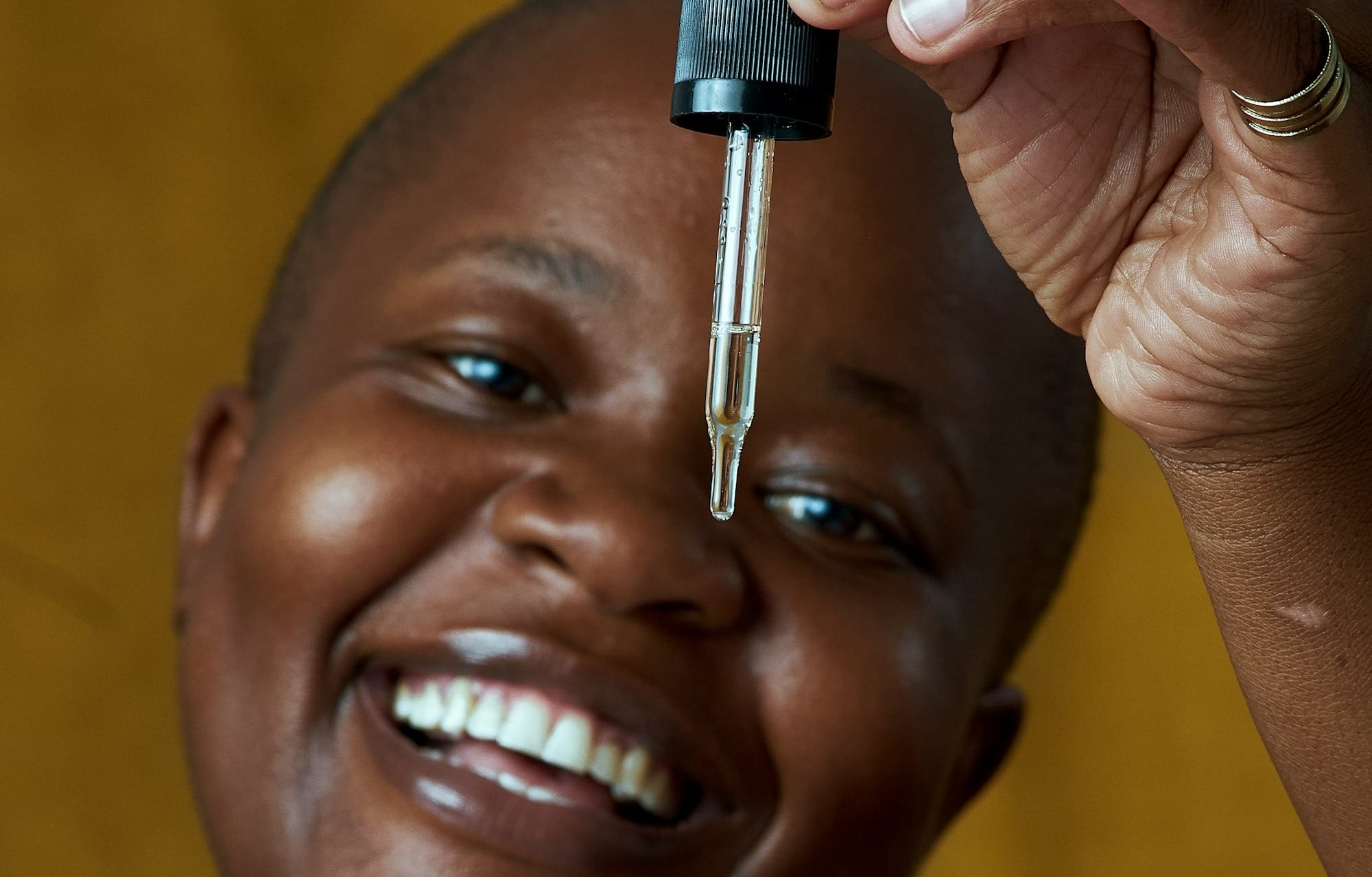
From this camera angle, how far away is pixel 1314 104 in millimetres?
426

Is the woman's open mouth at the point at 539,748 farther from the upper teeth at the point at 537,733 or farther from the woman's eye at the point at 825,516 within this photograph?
the woman's eye at the point at 825,516

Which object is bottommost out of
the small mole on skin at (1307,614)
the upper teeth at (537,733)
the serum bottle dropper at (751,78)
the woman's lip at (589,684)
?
the upper teeth at (537,733)

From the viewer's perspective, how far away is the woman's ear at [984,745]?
3.34ft

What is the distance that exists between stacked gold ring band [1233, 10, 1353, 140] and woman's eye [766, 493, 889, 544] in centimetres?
42

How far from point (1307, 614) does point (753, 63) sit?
0.30 m

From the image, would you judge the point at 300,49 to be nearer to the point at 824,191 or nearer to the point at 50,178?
the point at 50,178

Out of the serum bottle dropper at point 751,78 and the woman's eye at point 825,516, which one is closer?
the serum bottle dropper at point 751,78

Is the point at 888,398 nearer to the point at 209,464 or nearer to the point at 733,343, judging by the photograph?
the point at 733,343

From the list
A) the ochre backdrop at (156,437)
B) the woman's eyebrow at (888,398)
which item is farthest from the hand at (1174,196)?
the ochre backdrop at (156,437)

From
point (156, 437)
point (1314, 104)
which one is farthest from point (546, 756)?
point (156, 437)

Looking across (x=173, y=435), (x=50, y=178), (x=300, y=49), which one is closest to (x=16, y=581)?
(x=173, y=435)

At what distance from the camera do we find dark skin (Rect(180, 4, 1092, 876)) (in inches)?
30.5

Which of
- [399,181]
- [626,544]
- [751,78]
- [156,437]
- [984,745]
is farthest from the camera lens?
[156,437]

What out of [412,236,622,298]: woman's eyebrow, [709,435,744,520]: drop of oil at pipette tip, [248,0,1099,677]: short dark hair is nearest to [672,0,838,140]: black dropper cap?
[709,435,744,520]: drop of oil at pipette tip
